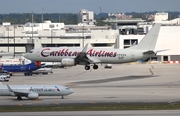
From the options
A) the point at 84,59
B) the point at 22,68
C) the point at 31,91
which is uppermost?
the point at 84,59

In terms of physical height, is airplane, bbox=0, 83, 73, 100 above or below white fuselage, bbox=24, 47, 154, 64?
below

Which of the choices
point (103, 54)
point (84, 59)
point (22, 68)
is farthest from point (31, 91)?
point (22, 68)

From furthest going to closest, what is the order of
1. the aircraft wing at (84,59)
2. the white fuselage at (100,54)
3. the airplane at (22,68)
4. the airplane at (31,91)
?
the airplane at (22,68), the white fuselage at (100,54), the aircraft wing at (84,59), the airplane at (31,91)

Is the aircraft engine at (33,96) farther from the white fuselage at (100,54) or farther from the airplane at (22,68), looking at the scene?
the airplane at (22,68)

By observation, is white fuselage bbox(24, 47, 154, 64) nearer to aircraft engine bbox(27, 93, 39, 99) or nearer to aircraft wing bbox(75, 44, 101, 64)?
aircraft wing bbox(75, 44, 101, 64)

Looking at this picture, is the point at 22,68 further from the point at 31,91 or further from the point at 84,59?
the point at 31,91

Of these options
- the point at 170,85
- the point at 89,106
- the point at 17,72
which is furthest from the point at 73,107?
the point at 17,72

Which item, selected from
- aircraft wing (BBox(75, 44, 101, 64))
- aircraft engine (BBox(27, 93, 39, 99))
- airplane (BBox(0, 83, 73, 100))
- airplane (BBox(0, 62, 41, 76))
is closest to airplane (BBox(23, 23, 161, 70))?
aircraft wing (BBox(75, 44, 101, 64))

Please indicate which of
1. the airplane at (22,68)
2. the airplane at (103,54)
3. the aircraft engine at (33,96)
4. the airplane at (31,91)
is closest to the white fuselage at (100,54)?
the airplane at (103,54)

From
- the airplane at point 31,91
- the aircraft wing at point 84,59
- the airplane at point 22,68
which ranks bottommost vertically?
the airplane at point 22,68

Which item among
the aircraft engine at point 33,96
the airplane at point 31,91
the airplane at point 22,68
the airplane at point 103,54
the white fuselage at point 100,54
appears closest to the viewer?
the aircraft engine at point 33,96

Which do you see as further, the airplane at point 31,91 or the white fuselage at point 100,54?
the white fuselage at point 100,54

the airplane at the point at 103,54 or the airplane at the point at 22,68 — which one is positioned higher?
the airplane at the point at 103,54

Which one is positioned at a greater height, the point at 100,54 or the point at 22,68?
the point at 100,54
